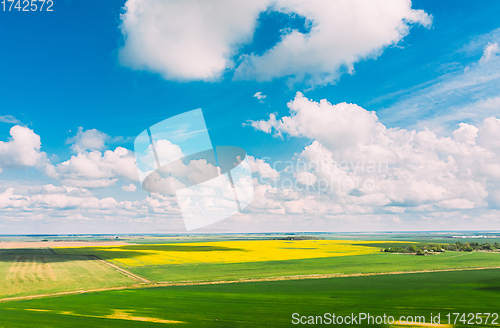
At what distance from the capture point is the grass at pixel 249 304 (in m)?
21.0

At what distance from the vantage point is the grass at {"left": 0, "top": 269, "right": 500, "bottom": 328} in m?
21.0

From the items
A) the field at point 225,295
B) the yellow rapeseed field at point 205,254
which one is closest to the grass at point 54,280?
the field at point 225,295

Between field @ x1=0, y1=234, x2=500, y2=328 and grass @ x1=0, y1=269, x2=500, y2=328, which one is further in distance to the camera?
field @ x1=0, y1=234, x2=500, y2=328

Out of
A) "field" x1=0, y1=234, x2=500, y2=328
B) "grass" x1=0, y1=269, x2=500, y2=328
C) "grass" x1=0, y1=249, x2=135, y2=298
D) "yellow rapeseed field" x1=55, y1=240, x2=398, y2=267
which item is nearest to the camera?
"grass" x1=0, y1=269, x2=500, y2=328

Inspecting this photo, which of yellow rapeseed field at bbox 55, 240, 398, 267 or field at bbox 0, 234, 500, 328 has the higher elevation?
field at bbox 0, 234, 500, 328

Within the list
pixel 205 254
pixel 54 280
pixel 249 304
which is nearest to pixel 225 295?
pixel 249 304

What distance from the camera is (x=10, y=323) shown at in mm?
19906

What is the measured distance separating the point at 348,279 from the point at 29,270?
148 ft

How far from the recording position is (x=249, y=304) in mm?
25391

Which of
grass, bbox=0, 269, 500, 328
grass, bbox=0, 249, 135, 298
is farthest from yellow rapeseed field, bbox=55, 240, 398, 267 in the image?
grass, bbox=0, 269, 500, 328

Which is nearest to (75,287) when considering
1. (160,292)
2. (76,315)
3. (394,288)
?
(160,292)

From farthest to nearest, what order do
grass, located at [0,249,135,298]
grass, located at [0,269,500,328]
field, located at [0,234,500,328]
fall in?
1. grass, located at [0,249,135,298]
2. field, located at [0,234,500,328]
3. grass, located at [0,269,500,328]

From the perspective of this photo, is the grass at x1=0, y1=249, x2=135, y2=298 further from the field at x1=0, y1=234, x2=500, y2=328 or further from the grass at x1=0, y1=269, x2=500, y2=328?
the grass at x1=0, y1=269, x2=500, y2=328

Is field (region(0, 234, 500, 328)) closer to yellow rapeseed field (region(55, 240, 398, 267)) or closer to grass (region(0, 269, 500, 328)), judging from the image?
grass (region(0, 269, 500, 328))
